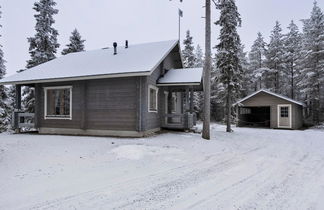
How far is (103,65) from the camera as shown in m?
11.8

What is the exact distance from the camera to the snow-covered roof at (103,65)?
10.3 m

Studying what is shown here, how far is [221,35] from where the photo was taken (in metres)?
15.7

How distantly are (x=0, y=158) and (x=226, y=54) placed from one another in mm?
14098

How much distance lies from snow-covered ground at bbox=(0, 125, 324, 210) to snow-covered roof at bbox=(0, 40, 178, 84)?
14.4 feet

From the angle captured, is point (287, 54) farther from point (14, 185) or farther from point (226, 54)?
point (14, 185)

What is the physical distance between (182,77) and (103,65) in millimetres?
4438

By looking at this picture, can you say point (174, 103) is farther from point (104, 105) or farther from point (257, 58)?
point (257, 58)

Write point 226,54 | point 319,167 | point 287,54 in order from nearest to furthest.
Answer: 1. point 319,167
2. point 226,54
3. point 287,54

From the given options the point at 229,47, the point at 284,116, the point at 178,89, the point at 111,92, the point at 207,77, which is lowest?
the point at 284,116

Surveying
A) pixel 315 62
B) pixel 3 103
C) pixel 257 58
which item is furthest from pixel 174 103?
pixel 257 58

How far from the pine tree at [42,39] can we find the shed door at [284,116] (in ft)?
70.6

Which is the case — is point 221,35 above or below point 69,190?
above

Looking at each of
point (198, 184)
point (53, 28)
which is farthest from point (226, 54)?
point (53, 28)

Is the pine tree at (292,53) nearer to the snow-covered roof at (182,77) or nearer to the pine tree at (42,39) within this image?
the snow-covered roof at (182,77)
